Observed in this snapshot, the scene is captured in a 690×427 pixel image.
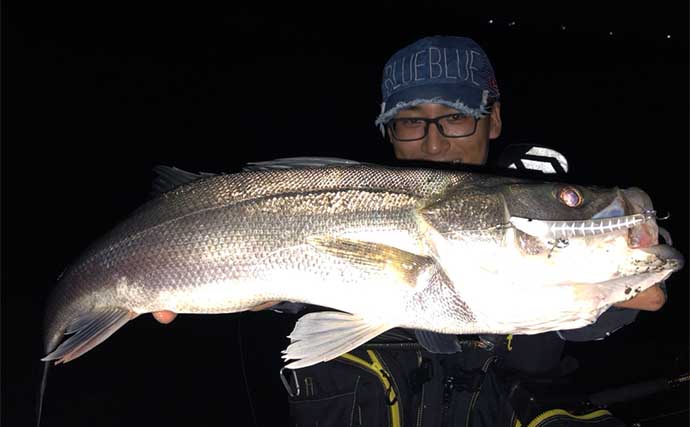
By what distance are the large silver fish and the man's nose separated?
94 cm

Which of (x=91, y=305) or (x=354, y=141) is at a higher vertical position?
(x=354, y=141)

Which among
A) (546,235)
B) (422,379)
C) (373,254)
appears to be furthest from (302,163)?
(422,379)

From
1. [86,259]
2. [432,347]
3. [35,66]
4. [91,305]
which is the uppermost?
[35,66]

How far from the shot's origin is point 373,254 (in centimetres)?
152

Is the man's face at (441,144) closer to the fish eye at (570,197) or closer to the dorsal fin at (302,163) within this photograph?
the dorsal fin at (302,163)

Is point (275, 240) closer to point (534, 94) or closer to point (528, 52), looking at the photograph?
point (534, 94)

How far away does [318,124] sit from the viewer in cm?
1470

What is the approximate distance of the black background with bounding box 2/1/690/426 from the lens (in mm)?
4633

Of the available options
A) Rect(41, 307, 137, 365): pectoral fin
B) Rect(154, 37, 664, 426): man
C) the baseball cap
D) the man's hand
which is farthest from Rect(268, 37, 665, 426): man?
the baseball cap

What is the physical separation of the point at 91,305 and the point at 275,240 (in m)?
0.91

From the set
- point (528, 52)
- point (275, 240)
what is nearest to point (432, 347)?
point (275, 240)

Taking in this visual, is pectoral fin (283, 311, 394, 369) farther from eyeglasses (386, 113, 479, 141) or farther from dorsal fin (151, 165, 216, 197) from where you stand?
eyeglasses (386, 113, 479, 141)

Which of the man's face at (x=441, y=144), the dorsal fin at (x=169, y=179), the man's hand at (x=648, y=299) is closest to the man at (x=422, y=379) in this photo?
the man's hand at (x=648, y=299)

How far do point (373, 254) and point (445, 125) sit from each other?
1.35 metres
